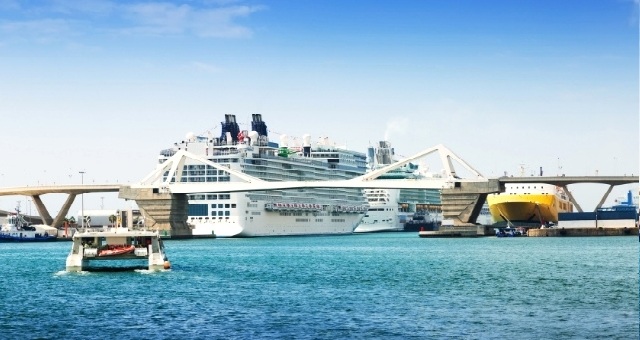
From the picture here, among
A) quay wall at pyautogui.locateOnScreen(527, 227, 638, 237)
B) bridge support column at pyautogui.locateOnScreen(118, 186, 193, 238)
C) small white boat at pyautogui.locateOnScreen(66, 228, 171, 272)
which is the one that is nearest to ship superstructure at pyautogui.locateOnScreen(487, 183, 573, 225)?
quay wall at pyautogui.locateOnScreen(527, 227, 638, 237)

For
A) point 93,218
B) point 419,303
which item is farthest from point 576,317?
point 93,218

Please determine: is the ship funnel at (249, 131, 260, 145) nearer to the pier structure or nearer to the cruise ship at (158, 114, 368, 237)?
the cruise ship at (158, 114, 368, 237)

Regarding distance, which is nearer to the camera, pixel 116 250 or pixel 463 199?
pixel 116 250

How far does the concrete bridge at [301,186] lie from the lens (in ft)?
446

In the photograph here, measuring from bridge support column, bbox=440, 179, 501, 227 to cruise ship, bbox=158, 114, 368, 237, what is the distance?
85.9 feet

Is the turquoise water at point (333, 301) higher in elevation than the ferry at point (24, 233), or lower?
lower

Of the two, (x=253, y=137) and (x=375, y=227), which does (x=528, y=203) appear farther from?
(x=375, y=227)

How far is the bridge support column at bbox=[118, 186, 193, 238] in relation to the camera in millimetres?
143125

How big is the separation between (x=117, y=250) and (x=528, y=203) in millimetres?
96222

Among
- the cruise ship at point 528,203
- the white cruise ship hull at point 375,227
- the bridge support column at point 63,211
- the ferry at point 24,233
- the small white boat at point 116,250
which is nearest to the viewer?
the small white boat at point 116,250

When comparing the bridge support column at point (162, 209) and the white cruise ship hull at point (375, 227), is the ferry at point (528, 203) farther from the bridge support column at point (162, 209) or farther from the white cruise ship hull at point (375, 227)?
the bridge support column at point (162, 209)

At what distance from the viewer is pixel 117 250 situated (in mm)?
63594

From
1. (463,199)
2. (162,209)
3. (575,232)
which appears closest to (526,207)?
(575,232)

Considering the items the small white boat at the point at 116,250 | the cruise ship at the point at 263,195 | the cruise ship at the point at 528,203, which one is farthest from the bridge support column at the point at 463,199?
the small white boat at the point at 116,250
